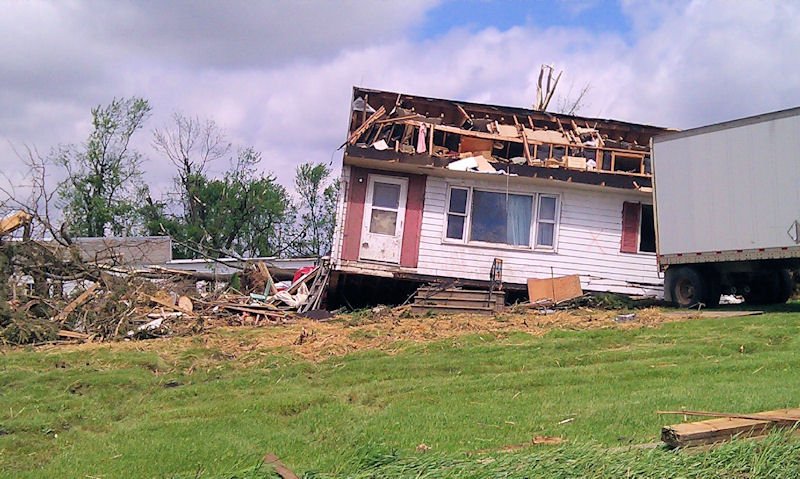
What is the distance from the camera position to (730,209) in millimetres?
13914

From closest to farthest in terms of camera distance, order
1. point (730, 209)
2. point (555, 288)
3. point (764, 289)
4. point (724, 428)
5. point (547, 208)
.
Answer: point (724, 428), point (730, 209), point (764, 289), point (555, 288), point (547, 208)

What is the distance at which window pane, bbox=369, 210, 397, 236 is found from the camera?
16547 mm

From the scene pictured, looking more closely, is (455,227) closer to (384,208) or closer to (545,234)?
(384,208)

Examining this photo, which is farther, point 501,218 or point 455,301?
point 501,218

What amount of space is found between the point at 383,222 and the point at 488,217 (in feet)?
7.97

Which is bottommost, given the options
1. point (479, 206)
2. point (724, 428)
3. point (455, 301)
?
point (724, 428)

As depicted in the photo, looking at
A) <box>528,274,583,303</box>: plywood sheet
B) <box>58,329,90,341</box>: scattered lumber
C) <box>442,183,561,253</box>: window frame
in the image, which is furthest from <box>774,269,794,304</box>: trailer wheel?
<box>58,329,90,341</box>: scattered lumber

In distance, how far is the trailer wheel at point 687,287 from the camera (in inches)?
582

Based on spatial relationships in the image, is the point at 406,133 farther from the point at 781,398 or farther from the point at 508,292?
the point at 781,398

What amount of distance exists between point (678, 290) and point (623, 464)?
11627mm

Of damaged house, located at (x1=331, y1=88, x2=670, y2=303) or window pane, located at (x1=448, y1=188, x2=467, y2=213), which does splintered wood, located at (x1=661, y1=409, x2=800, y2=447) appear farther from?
window pane, located at (x1=448, y1=188, x2=467, y2=213)

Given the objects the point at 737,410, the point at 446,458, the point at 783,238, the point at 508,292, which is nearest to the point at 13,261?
the point at 508,292

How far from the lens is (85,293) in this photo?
13258 millimetres

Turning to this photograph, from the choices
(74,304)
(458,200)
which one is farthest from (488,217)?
(74,304)
